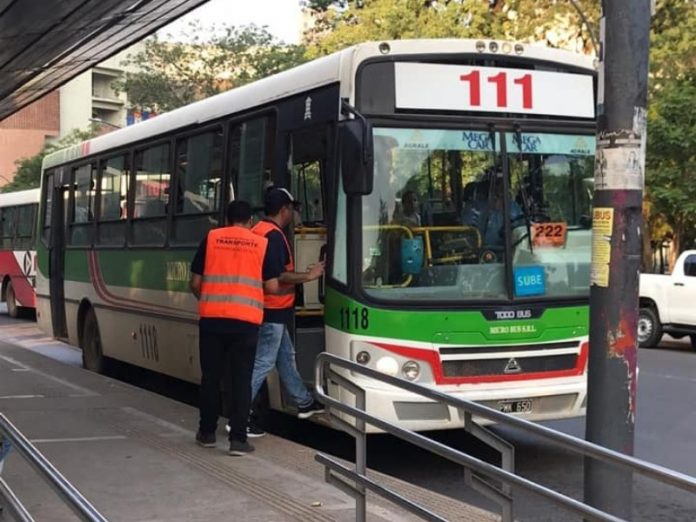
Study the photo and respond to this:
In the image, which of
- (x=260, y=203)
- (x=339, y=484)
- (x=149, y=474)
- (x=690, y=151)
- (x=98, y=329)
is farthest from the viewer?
(x=690, y=151)

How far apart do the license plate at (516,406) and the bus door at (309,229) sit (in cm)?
149

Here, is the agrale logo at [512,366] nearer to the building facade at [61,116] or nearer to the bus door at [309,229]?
the bus door at [309,229]

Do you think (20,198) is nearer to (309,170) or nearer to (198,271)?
(309,170)

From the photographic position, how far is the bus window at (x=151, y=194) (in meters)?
9.71

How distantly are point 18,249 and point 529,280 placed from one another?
1850 centimetres

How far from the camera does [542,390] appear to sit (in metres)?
6.82

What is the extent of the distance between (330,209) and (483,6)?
1959 cm

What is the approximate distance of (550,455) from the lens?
7738 millimetres

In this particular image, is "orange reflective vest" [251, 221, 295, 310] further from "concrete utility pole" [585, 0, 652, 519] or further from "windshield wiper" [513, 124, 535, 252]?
"concrete utility pole" [585, 0, 652, 519]

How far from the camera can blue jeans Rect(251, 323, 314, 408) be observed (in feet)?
23.0

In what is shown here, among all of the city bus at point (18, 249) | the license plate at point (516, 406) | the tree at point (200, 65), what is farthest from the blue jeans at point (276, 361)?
the tree at point (200, 65)

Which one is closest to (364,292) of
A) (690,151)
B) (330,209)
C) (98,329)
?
(330,209)

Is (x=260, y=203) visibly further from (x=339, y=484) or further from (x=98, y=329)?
(x=98, y=329)

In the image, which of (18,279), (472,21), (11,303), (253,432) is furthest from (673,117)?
(11,303)
